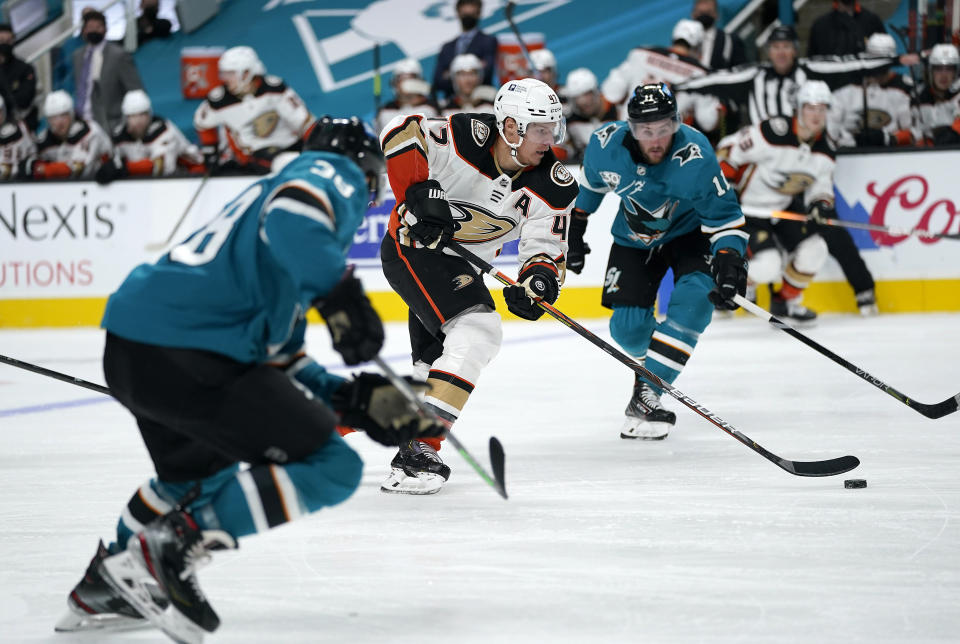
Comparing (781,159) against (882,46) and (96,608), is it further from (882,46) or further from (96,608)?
(96,608)

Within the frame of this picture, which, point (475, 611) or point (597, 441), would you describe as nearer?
point (475, 611)

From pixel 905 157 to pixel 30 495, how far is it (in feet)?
19.4

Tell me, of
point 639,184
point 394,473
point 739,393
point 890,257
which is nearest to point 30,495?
point 394,473

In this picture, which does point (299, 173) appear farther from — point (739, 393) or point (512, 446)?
point (739, 393)

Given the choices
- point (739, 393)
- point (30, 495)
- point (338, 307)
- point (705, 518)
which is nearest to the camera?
point (338, 307)

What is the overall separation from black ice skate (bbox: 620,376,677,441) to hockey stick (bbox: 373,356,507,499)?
1.53 meters

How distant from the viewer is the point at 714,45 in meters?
8.29

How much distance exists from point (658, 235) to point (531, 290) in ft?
3.10

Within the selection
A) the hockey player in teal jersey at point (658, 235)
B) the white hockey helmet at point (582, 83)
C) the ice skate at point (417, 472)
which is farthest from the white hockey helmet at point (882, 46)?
the ice skate at point (417, 472)

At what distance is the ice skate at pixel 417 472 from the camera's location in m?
3.37

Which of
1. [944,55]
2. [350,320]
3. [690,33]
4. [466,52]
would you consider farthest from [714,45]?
[350,320]

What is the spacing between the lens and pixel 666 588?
7.94 feet

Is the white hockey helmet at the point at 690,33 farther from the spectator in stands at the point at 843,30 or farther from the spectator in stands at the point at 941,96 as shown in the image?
the spectator in stands at the point at 941,96

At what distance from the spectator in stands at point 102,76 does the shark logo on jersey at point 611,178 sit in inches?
231
